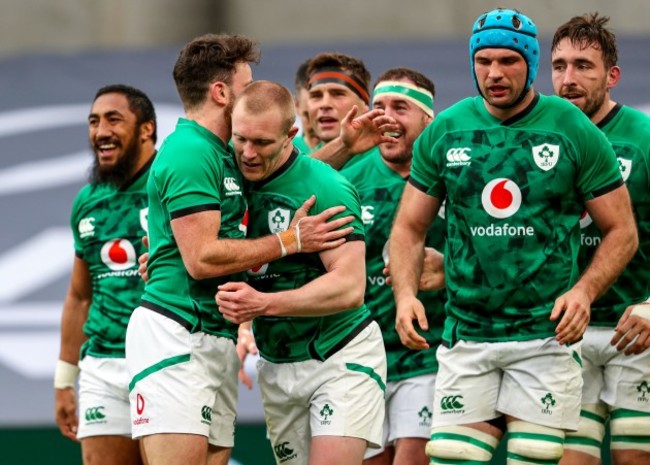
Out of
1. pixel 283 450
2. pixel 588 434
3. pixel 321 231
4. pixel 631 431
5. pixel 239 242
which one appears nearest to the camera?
pixel 239 242

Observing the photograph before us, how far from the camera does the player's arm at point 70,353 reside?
24.3ft

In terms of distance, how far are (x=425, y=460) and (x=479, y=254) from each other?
140 cm

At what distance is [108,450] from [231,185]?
2.04m

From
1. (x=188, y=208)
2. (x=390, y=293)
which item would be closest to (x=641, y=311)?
(x=390, y=293)

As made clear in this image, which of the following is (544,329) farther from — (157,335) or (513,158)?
(157,335)

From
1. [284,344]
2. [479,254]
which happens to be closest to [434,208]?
[479,254]

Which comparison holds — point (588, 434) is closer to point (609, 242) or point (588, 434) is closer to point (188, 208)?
point (609, 242)

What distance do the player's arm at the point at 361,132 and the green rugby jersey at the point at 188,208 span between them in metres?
0.85

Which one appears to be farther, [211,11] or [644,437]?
[211,11]

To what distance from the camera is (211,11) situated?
11.5 m

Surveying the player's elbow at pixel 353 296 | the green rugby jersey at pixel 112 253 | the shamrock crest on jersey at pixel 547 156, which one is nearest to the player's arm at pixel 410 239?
the player's elbow at pixel 353 296

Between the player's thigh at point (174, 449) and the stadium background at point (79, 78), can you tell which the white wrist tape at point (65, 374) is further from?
the player's thigh at point (174, 449)

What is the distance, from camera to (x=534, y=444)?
5516 millimetres

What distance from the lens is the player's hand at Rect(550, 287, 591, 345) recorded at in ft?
17.7
